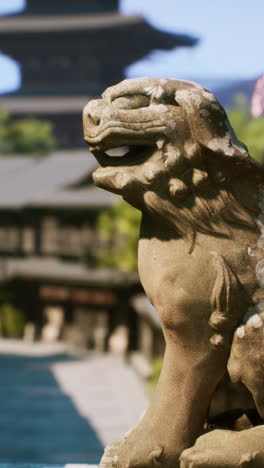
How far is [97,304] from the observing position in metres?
16.9

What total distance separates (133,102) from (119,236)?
539 inches

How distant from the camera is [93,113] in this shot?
10.6ft

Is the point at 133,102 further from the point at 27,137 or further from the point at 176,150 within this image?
the point at 27,137

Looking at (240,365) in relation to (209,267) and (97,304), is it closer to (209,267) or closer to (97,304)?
(209,267)

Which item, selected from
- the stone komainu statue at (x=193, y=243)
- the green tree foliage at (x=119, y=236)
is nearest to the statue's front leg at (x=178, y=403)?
the stone komainu statue at (x=193, y=243)

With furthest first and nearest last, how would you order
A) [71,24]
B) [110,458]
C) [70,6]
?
[70,6], [71,24], [110,458]

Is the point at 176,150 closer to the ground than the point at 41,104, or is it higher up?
higher up

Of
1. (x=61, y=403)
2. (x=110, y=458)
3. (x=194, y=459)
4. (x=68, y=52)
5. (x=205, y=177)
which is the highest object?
(x=205, y=177)

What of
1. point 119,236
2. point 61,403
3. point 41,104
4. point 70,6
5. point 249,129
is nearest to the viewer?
point 249,129

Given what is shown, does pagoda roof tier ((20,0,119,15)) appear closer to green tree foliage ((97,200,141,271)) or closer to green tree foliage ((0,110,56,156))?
green tree foliage ((0,110,56,156))

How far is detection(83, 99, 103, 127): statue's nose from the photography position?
322cm

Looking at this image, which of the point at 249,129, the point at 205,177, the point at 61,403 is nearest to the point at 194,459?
the point at 205,177

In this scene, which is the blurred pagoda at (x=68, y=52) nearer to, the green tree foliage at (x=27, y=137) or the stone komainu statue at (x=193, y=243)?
the green tree foliage at (x=27, y=137)

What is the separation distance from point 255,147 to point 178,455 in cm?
757
